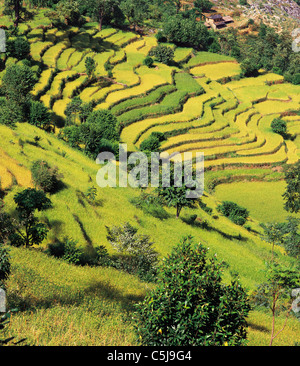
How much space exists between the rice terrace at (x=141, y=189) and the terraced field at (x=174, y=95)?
34 cm

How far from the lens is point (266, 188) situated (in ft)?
177

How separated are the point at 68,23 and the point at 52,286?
76.9 m

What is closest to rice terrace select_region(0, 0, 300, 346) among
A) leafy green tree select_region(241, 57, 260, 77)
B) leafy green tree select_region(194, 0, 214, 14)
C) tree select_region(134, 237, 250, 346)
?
tree select_region(134, 237, 250, 346)

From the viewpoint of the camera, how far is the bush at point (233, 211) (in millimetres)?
43156

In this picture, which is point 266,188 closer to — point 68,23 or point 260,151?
point 260,151

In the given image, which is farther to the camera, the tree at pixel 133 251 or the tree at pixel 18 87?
the tree at pixel 18 87

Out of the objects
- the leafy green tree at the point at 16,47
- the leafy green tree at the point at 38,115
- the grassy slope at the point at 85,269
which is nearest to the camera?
the grassy slope at the point at 85,269

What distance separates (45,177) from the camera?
2703 centimetres

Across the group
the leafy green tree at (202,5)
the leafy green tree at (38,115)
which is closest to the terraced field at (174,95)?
the leafy green tree at (38,115)

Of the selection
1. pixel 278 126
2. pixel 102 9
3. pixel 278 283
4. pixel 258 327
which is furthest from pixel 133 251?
pixel 102 9

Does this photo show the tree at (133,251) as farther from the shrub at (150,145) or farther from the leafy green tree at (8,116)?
the shrub at (150,145)

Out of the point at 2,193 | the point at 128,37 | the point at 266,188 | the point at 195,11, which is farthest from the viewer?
the point at 195,11

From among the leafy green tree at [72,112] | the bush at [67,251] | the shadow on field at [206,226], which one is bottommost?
the shadow on field at [206,226]

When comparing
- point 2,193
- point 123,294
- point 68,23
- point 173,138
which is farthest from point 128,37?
point 123,294
